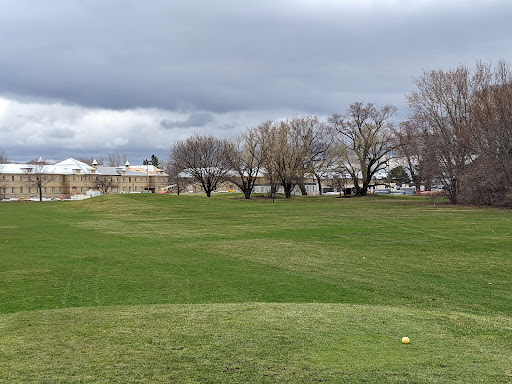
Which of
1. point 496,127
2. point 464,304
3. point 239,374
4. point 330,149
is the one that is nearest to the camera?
point 239,374

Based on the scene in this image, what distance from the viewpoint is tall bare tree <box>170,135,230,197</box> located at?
86750 mm

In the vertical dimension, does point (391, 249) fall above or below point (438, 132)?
below

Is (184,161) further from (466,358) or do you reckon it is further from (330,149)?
(466,358)

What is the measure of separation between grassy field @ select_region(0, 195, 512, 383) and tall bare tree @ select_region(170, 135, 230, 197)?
63.5m

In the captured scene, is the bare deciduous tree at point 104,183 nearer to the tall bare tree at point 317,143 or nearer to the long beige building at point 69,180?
the long beige building at point 69,180


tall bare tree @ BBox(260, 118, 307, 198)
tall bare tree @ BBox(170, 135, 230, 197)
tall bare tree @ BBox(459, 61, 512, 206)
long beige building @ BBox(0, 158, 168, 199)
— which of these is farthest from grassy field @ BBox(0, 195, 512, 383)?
long beige building @ BBox(0, 158, 168, 199)

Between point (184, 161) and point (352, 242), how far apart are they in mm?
71040

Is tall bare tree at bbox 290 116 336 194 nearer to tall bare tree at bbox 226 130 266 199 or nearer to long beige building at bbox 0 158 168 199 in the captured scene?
tall bare tree at bbox 226 130 266 199

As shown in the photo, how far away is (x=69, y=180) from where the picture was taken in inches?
5089

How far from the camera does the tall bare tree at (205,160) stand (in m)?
86.8

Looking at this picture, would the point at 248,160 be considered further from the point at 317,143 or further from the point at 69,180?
the point at 69,180

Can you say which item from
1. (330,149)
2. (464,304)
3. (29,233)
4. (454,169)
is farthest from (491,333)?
(330,149)

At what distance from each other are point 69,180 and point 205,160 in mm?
56243

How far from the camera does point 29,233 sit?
2709 centimetres
